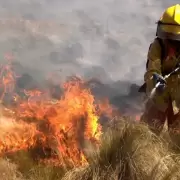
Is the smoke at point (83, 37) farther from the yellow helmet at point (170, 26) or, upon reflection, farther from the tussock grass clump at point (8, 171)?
the tussock grass clump at point (8, 171)

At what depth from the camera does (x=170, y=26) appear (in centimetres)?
579

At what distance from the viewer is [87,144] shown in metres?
5.18

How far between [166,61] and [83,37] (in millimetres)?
5456

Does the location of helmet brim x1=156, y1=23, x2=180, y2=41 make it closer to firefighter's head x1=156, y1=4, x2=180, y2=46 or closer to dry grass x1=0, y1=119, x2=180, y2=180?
firefighter's head x1=156, y1=4, x2=180, y2=46

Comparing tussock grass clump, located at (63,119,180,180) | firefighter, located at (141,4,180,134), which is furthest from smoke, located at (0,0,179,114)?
tussock grass clump, located at (63,119,180,180)

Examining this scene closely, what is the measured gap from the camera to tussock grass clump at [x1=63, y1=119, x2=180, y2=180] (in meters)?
4.47

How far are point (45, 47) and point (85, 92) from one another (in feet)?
13.1

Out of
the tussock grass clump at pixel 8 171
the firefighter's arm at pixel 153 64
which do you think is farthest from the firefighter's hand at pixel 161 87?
the tussock grass clump at pixel 8 171

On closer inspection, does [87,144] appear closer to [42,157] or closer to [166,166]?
[42,157]

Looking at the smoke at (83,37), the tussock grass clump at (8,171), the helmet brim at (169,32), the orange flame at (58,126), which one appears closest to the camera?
the tussock grass clump at (8,171)

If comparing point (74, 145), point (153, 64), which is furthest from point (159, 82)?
point (74, 145)

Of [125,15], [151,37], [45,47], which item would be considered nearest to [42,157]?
[45,47]

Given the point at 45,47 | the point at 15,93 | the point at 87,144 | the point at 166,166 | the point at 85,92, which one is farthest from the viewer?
the point at 45,47

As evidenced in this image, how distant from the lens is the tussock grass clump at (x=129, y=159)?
14.7 feet
